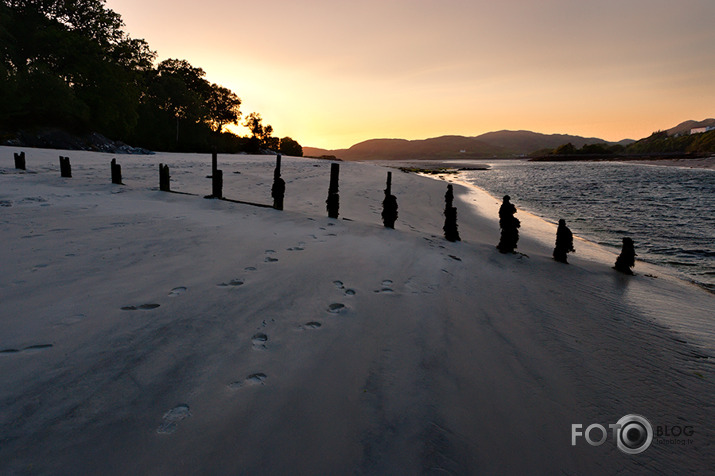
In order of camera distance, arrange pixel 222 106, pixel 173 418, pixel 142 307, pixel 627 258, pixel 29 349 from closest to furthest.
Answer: pixel 173 418 < pixel 29 349 < pixel 142 307 < pixel 627 258 < pixel 222 106

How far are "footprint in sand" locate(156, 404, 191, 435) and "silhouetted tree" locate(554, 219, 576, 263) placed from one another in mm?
8450

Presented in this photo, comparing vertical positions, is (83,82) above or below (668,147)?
below

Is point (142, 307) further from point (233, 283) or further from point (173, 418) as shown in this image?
point (173, 418)

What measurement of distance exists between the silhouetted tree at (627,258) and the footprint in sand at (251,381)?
8655mm

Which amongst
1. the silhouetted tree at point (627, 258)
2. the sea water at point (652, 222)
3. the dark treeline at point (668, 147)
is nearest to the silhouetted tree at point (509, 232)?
the silhouetted tree at point (627, 258)

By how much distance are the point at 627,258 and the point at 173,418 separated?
30.6 ft

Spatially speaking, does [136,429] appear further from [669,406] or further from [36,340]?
[669,406]

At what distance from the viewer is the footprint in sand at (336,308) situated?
3.82 metres

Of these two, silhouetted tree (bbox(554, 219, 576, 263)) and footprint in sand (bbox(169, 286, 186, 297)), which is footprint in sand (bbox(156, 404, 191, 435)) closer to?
footprint in sand (bbox(169, 286, 186, 297))

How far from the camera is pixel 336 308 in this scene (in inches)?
153

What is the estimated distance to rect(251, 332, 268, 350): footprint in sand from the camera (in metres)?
2.99

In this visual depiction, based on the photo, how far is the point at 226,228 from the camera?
7020 millimetres

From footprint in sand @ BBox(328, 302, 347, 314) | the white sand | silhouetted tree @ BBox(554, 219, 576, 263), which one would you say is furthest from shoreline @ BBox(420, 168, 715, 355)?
footprint in sand @ BBox(328, 302, 347, 314)

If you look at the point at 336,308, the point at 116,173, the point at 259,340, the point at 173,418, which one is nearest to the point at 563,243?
the point at 336,308
